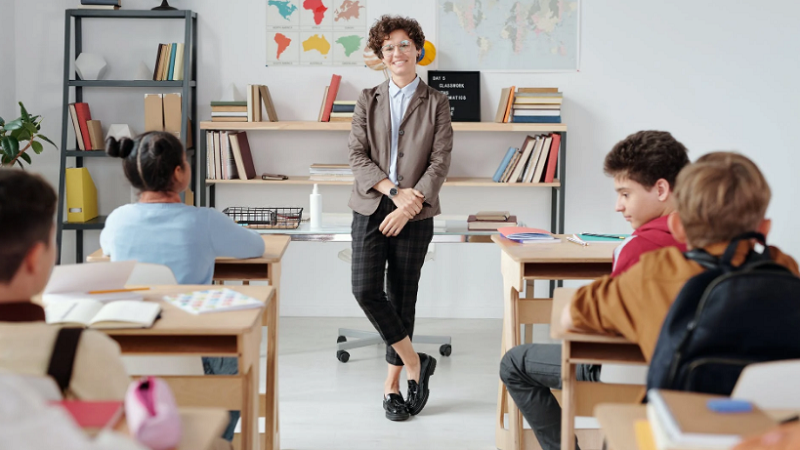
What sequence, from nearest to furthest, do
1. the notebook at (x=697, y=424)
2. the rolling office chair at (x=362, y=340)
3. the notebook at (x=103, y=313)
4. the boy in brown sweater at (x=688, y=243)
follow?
1. the notebook at (x=697, y=424)
2. the boy in brown sweater at (x=688, y=243)
3. the notebook at (x=103, y=313)
4. the rolling office chair at (x=362, y=340)

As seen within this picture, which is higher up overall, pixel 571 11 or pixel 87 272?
pixel 571 11

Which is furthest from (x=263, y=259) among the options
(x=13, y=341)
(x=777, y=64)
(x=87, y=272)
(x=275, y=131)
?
(x=777, y=64)

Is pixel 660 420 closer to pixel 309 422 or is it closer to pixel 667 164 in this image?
pixel 667 164

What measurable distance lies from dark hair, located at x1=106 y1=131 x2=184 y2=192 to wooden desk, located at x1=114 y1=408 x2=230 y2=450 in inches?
46.6

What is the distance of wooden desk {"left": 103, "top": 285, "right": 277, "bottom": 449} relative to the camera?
1824mm

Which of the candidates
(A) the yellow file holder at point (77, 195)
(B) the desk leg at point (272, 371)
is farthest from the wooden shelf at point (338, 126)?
(B) the desk leg at point (272, 371)

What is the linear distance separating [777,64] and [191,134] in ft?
11.6

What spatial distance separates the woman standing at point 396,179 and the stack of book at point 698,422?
6.36 ft

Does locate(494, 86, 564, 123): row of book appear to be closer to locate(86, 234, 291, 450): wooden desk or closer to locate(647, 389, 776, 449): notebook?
locate(86, 234, 291, 450): wooden desk

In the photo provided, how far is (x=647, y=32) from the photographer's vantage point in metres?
4.77

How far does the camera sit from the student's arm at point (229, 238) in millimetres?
2459

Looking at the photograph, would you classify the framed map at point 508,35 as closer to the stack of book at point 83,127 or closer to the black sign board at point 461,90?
the black sign board at point 461,90

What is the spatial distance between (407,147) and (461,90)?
1.63 m

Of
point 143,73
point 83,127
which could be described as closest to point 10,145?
point 83,127
